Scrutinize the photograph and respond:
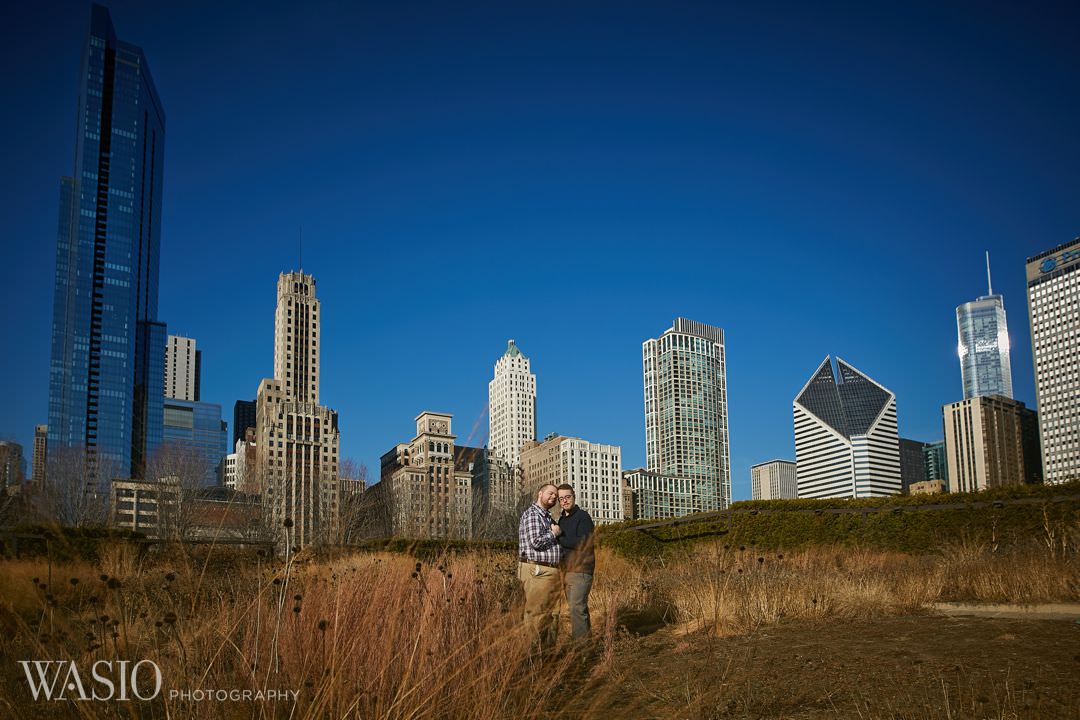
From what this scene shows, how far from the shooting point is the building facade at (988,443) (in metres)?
178

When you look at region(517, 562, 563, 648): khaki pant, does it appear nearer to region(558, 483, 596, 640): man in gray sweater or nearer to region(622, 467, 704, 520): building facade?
region(558, 483, 596, 640): man in gray sweater

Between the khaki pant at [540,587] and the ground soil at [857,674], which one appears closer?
the ground soil at [857,674]

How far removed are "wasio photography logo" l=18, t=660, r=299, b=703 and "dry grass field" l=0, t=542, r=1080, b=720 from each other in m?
0.03

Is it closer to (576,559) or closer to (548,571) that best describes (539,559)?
(548,571)

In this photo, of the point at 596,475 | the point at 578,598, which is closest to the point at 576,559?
the point at 578,598

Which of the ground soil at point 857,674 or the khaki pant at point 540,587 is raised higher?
the khaki pant at point 540,587

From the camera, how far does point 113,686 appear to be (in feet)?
11.6

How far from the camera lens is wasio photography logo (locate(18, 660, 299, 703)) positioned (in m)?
3.38

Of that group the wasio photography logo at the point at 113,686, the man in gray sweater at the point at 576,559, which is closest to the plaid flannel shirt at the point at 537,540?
the man in gray sweater at the point at 576,559

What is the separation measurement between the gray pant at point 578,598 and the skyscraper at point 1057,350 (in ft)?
540

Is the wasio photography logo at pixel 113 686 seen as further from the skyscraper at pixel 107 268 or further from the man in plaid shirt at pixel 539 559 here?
the skyscraper at pixel 107 268

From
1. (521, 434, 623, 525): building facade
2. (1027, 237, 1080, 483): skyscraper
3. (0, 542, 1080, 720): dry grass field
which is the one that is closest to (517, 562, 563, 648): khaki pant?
(0, 542, 1080, 720): dry grass field

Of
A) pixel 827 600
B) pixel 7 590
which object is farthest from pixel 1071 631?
pixel 7 590

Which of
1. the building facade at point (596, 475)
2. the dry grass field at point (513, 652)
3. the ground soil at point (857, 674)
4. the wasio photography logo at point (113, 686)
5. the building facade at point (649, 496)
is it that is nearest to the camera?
the wasio photography logo at point (113, 686)
